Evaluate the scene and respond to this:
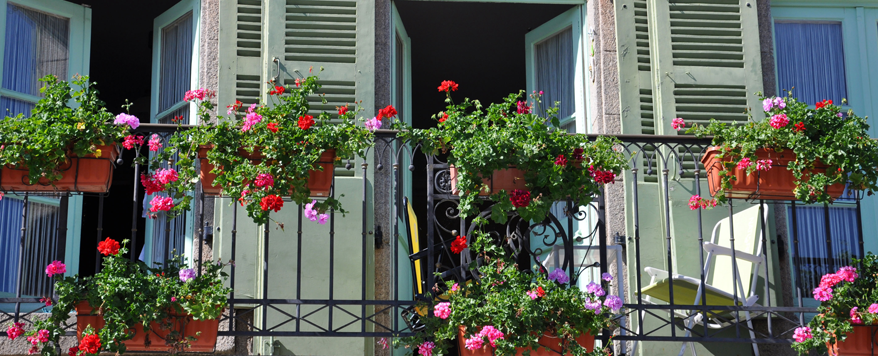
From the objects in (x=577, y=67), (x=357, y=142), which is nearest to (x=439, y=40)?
(x=577, y=67)

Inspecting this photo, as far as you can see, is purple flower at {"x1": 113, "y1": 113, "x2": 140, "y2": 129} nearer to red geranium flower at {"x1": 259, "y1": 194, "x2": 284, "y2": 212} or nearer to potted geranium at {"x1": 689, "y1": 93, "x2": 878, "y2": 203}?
red geranium flower at {"x1": 259, "y1": 194, "x2": 284, "y2": 212}

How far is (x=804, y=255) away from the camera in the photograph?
5.88m

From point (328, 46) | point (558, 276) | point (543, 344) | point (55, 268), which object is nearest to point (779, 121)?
point (558, 276)

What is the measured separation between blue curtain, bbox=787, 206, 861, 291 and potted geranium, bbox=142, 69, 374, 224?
2904 mm

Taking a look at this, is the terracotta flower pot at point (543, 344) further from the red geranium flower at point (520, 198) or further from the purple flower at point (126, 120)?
the purple flower at point (126, 120)

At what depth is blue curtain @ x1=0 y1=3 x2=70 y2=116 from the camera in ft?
19.0

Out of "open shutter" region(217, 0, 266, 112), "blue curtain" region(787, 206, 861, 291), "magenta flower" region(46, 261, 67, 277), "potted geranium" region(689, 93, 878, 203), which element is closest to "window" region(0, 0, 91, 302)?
"open shutter" region(217, 0, 266, 112)

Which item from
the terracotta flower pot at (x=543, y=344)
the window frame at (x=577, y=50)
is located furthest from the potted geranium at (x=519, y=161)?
the window frame at (x=577, y=50)

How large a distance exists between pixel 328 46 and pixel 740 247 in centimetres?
260

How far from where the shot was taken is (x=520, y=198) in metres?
4.39

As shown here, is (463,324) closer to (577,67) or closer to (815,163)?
(815,163)

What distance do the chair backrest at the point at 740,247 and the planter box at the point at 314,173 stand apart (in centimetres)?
209

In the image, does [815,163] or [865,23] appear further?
[865,23]

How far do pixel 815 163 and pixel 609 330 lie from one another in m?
1.23
